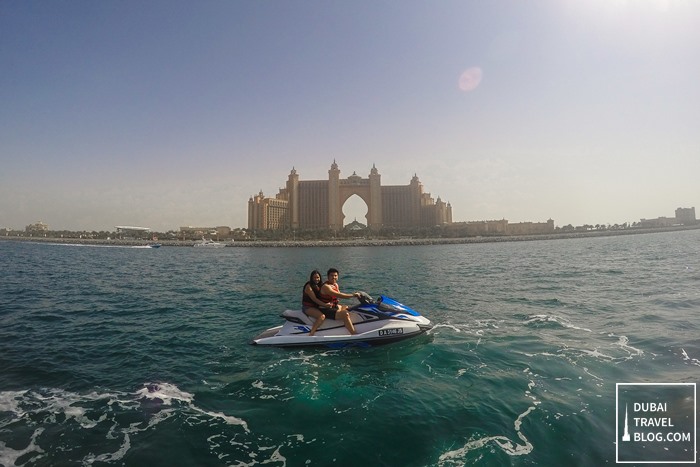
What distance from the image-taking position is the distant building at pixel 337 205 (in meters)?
177

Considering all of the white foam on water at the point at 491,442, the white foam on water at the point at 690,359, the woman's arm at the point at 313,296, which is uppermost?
the woman's arm at the point at 313,296

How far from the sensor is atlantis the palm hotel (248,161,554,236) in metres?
177

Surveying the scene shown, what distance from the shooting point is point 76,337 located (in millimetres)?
10812

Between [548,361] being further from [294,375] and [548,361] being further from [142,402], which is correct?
[142,402]

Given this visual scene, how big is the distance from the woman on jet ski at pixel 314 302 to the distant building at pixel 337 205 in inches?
6263

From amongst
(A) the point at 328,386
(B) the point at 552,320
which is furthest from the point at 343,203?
(A) the point at 328,386

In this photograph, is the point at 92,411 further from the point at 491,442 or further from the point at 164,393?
the point at 491,442

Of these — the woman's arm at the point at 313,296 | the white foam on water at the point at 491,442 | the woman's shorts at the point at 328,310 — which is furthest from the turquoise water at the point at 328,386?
the woman's arm at the point at 313,296

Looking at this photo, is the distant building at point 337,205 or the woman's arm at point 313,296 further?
the distant building at point 337,205

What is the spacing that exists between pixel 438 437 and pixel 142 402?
17.1ft

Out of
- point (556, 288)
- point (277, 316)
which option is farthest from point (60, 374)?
point (556, 288)

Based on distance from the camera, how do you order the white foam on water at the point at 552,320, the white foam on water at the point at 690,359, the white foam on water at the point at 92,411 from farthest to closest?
the white foam on water at the point at 552,320 < the white foam on water at the point at 690,359 < the white foam on water at the point at 92,411

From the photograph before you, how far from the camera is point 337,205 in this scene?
176 m

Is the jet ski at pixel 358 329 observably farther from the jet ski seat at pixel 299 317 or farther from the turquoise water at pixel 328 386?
the turquoise water at pixel 328 386
